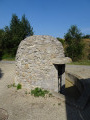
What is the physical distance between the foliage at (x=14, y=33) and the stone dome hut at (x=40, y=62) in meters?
17.0

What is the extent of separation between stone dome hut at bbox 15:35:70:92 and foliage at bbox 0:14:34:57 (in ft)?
55.9

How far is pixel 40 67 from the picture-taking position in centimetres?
586

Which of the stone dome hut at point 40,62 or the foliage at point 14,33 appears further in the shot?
Answer: the foliage at point 14,33

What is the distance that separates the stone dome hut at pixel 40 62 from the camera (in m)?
5.78

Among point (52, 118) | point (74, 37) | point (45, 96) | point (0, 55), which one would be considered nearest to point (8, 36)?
point (0, 55)

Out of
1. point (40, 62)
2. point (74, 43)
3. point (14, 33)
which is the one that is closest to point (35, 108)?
point (40, 62)

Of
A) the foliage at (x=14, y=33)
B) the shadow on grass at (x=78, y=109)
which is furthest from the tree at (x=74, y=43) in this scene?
the shadow on grass at (x=78, y=109)

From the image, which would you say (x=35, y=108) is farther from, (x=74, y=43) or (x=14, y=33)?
(x=14, y=33)

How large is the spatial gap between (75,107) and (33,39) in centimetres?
432

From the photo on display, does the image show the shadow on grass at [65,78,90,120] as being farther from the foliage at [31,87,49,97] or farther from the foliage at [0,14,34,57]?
the foliage at [0,14,34,57]

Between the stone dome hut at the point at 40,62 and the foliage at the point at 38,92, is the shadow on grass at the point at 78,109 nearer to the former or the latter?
the foliage at the point at 38,92

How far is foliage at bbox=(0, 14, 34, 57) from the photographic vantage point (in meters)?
22.3

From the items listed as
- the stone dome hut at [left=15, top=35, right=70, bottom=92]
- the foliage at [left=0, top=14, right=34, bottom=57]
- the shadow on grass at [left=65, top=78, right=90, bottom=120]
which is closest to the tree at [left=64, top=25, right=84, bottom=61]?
the foliage at [left=0, top=14, right=34, bottom=57]

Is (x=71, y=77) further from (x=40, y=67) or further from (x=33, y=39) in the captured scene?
(x=33, y=39)
